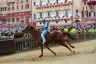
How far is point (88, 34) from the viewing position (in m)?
43.8

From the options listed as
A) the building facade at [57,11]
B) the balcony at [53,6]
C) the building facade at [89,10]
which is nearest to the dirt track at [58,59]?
the building facade at [89,10]

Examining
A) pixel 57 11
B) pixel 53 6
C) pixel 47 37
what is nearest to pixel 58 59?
pixel 47 37

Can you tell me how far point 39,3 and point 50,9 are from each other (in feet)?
16.9

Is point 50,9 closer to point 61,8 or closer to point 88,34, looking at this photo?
point 61,8

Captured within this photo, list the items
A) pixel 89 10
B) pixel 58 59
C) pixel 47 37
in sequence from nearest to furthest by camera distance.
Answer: pixel 58 59 → pixel 47 37 → pixel 89 10

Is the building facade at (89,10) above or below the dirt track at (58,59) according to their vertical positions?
above

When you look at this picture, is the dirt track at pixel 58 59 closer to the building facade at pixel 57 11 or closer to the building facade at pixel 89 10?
the building facade at pixel 89 10

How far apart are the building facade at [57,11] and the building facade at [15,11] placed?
120 inches

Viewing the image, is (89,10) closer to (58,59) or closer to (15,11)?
(15,11)

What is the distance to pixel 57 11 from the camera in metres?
86.4

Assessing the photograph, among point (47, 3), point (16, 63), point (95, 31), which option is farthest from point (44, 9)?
point (16, 63)

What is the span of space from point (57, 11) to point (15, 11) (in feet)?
65.2

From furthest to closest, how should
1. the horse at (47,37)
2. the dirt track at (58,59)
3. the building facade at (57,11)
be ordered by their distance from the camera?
the building facade at (57,11), the horse at (47,37), the dirt track at (58,59)

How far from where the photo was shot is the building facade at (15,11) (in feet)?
319
